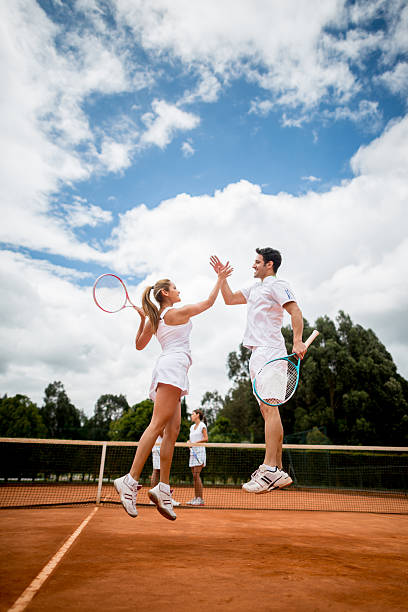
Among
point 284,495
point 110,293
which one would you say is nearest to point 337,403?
point 284,495

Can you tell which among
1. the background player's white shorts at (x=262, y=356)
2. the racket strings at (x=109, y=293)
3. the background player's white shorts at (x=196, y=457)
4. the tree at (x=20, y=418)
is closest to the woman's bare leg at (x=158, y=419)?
the background player's white shorts at (x=262, y=356)

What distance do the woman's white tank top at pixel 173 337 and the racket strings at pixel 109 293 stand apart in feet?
3.68

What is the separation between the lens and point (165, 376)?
4.23 meters

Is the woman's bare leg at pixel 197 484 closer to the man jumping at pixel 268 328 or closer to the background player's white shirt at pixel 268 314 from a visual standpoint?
the man jumping at pixel 268 328

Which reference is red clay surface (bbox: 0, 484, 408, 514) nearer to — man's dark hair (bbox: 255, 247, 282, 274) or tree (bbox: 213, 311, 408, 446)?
man's dark hair (bbox: 255, 247, 282, 274)

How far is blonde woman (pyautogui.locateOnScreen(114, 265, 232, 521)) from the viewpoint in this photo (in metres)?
4.05

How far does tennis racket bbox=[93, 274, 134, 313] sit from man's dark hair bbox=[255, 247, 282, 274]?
185 centimetres

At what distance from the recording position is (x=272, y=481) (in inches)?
153

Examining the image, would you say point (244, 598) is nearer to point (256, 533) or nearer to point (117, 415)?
point (256, 533)

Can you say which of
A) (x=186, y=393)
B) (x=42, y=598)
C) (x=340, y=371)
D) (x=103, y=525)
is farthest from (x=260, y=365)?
(x=340, y=371)

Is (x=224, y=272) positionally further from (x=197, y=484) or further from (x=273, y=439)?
(x=197, y=484)

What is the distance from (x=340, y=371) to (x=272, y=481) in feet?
97.3

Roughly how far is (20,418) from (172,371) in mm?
33821

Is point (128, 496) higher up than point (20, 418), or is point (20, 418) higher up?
point (20, 418)
